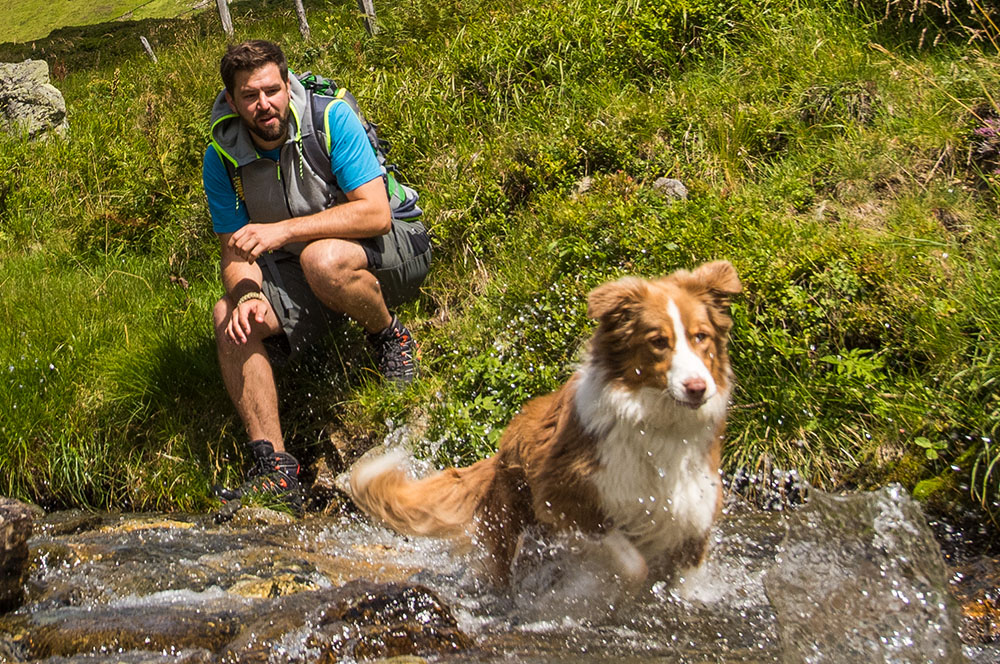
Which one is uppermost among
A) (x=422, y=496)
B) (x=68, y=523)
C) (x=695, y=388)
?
(x=695, y=388)

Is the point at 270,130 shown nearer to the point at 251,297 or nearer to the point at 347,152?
the point at 347,152

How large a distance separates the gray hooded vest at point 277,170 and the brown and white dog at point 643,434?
2.32m

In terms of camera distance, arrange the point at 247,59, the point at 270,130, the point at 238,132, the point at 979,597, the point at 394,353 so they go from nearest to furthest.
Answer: the point at 979,597
the point at 247,59
the point at 270,130
the point at 238,132
the point at 394,353

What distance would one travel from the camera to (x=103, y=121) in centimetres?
1062

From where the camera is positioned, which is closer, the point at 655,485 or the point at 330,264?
the point at 655,485

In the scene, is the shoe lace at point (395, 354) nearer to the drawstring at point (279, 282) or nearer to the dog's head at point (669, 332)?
the drawstring at point (279, 282)

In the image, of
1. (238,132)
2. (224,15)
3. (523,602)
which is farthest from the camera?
(224,15)

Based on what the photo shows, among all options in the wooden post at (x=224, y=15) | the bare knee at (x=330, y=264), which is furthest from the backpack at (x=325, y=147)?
the wooden post at (x=224, y=15)

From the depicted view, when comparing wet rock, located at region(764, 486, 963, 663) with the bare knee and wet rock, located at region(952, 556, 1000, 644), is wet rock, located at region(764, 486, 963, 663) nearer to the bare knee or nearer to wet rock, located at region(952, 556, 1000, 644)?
wet rock, located at region(952, 556, 1000, 644)

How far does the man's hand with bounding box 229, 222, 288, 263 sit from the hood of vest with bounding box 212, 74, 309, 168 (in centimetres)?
49

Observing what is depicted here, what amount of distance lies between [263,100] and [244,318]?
1.23 m

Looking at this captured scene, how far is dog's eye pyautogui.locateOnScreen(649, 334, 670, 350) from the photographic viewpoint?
12.3ft

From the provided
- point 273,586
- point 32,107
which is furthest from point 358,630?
point 32,107

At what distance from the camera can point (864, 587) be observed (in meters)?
3.66
